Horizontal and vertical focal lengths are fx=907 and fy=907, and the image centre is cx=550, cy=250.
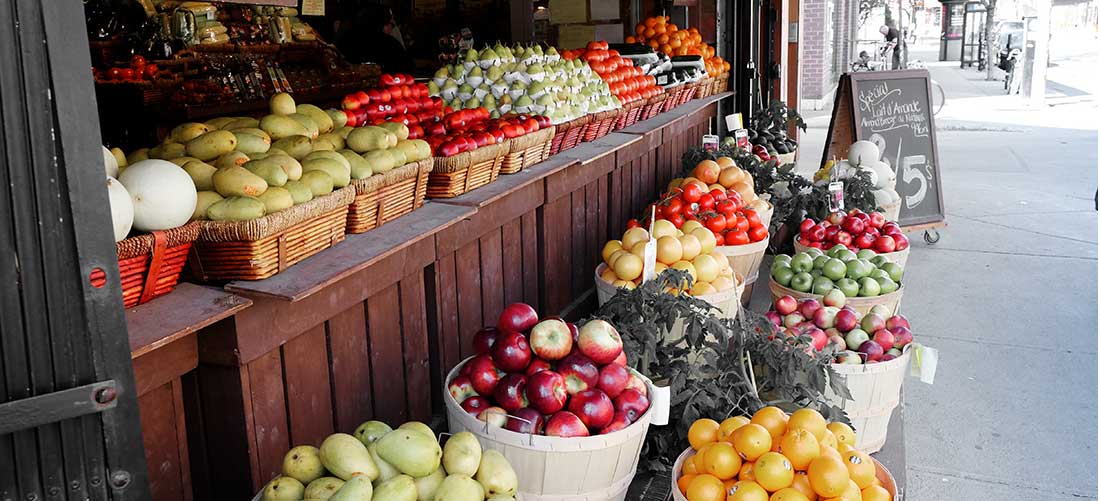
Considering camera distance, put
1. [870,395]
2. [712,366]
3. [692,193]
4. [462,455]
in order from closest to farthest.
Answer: [462,455] < [712,366] < [870,395] < [692,193]

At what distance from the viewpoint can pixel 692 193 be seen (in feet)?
16.1

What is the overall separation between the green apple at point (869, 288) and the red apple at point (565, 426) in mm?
2211

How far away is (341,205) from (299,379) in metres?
0.50

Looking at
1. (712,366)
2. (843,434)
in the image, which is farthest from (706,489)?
(712,366)

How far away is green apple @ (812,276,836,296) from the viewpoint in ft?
13.6

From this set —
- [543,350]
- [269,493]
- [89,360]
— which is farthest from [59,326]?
[543,350]

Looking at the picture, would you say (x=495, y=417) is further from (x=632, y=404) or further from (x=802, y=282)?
(x=802, y=282)

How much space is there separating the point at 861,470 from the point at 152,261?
1843 millimetres

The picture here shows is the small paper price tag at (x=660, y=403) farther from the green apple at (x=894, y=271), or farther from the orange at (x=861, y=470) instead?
the green apple at (x=894, y=271)

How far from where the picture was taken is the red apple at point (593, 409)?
2.49 metres

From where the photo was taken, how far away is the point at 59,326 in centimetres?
147

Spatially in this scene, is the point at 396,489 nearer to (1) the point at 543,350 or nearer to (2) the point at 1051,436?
(1) the point at 543,350

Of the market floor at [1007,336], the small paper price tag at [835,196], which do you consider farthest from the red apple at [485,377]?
the small paper price tag at [835,196]

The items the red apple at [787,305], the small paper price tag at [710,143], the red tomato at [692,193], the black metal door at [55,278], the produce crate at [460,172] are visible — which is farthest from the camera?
the small paper price tag at [710,143]
